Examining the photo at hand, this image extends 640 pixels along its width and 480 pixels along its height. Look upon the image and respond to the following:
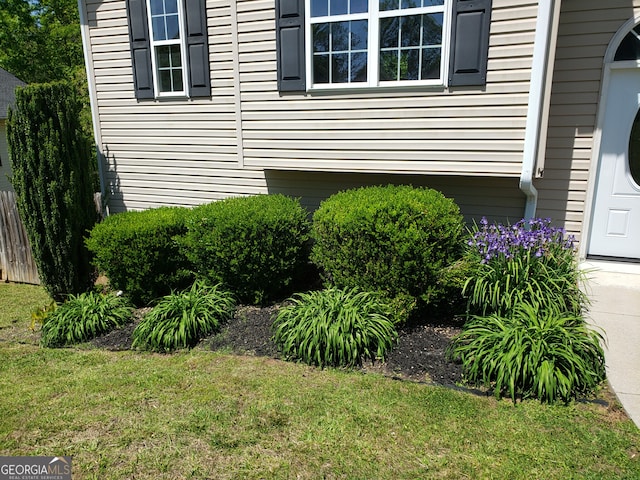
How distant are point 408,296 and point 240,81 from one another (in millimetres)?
3631

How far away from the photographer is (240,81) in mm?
5793

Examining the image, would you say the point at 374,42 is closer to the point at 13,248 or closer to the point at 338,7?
the point at 338,7

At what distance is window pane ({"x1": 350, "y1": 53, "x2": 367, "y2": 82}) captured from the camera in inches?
201

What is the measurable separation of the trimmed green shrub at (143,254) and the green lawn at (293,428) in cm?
166

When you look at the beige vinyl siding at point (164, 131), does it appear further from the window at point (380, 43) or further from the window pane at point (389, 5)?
the window pane at point (389, 5)

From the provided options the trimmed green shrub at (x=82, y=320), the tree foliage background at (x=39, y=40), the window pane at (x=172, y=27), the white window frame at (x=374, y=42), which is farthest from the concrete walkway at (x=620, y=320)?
the tree foliage background at (x=39, y=40)

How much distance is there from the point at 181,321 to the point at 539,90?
4.30m

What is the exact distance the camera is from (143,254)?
5234 millimetres

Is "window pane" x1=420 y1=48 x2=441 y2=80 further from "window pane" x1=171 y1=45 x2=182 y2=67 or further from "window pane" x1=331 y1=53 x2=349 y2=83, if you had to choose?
"window pane" x1=171 y1=45 x2=182 y2=67

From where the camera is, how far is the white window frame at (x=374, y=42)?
15.4 feet

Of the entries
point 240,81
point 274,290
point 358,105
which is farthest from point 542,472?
point 240,81

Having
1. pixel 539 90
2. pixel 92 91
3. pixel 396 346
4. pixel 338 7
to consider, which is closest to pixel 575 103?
pixel 539 90

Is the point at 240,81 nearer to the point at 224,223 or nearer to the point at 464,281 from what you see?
the point at 224,223

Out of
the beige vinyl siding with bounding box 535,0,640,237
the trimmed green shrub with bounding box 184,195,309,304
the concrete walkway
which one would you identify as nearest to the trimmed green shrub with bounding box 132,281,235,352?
the trimmed green shrub with bounding box 184,195,309,304
